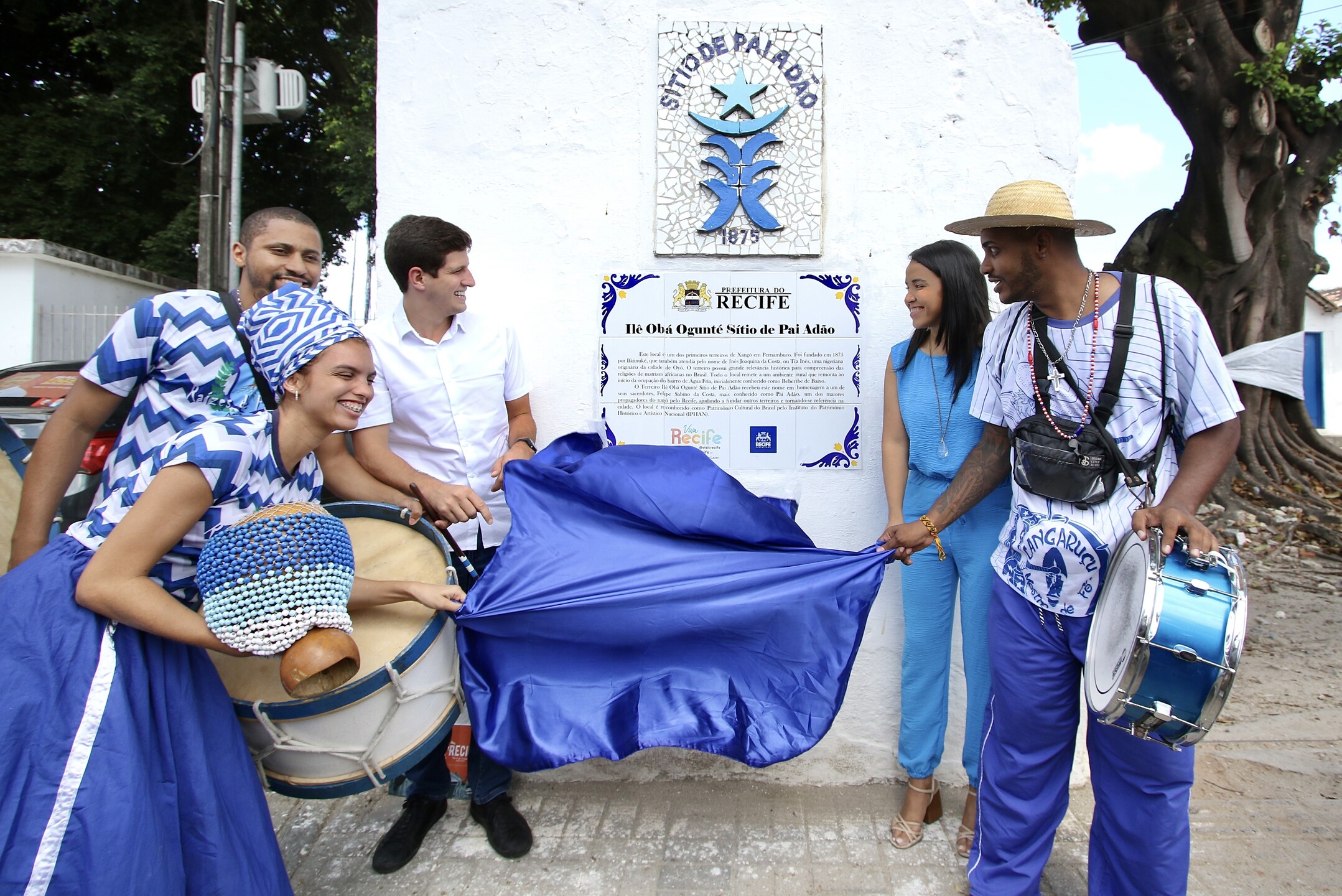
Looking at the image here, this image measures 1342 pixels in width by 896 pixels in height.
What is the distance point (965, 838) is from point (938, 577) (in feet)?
2.90

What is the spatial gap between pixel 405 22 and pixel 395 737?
258 cm

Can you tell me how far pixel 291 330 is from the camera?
2055 millimetres

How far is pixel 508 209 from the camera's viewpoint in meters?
3.22

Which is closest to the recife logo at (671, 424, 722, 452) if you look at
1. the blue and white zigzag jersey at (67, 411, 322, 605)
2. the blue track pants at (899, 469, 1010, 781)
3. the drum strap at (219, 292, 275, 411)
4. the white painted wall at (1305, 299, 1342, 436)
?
the blue track pants at (899, 469, 1010, 781)

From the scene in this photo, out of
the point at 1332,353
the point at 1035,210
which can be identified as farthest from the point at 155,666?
the point at 1332,353

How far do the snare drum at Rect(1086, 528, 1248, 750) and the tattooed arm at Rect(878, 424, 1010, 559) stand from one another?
1.98 feet

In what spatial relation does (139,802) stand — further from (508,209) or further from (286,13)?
(286,13)

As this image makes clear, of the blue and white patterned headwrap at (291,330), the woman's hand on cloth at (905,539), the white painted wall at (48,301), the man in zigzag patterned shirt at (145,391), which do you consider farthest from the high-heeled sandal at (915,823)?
the white painted wall at (48,301)

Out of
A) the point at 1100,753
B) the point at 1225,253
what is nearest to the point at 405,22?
the point at 1100,753

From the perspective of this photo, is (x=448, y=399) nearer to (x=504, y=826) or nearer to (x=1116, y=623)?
(x=504, y=826)

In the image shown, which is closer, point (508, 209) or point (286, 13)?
point (508, 209)

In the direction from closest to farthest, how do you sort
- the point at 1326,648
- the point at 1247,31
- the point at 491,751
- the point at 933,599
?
the point at 491,751 → the point at 933,599 → the point at 1326,648 → the point at 1247,31

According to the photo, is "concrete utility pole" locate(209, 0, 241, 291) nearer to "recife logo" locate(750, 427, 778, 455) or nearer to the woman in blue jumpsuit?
"recife logo" locate(750, 427, 778, 455)

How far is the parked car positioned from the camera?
3506 mm
